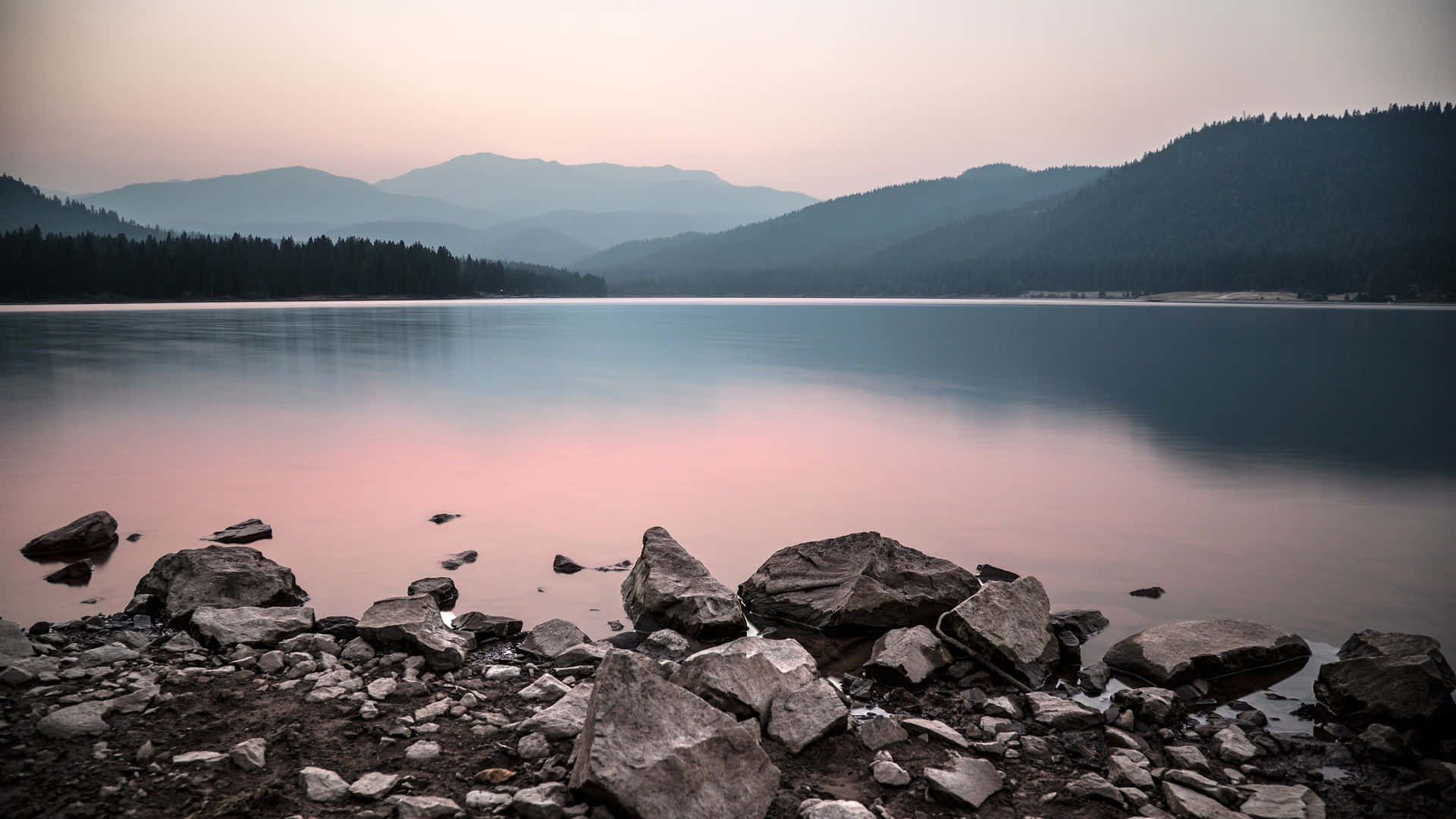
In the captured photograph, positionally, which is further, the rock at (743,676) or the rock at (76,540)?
the rock at (76,540)

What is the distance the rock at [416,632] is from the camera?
6188mm

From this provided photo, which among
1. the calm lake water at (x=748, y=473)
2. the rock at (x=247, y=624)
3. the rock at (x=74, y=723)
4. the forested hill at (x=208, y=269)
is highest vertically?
the forested hill at (x=208, y=269)

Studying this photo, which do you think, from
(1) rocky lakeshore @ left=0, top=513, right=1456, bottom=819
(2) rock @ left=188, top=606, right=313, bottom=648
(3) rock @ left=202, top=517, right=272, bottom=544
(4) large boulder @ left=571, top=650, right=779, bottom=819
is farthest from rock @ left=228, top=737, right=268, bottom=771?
(3) rock @ left=202, top=517, right=272, bottom=544

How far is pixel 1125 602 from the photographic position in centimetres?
837

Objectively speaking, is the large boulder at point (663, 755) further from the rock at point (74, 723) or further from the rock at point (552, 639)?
the rock at point (74, 723)

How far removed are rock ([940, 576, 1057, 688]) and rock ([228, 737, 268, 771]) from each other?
4.86 meters

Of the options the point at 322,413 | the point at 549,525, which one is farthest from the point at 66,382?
the point at 549,525

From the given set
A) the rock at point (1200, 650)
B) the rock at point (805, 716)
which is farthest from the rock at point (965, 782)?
the rock at point (1200, 650)

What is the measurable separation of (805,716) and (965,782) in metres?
1.02

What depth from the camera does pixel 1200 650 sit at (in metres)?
6.56

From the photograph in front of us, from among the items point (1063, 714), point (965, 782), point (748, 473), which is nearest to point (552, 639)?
point (965, 782)

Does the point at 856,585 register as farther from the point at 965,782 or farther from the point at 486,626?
the point at 486,626

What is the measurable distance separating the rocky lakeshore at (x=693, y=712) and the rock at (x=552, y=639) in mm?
33

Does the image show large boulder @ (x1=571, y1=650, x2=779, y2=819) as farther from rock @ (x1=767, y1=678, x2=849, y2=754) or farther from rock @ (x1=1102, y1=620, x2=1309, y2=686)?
rock @ (x1=1102, y1=620, x2=1309, y2=686)
